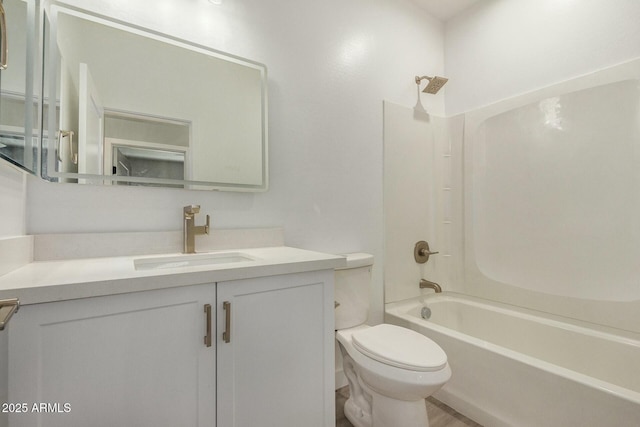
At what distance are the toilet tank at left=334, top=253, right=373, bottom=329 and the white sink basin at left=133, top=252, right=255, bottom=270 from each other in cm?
57

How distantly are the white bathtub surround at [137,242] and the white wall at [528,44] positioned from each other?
1.90 meters

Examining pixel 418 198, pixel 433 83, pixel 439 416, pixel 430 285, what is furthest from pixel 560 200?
pixel 439 416

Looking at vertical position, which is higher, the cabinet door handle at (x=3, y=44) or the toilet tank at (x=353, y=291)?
the cabinet door handle at (x=3, y=44)

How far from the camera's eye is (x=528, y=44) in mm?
2031

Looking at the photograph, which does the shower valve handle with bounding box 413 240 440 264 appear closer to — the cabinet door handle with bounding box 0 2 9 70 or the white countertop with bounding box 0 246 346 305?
the white countertop with bounding box 0 246 346 305

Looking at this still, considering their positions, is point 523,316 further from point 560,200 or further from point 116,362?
point 116,362

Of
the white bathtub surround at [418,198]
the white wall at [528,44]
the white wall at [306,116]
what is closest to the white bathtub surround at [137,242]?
the white wall at [306,116]

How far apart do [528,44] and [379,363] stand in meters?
2.22

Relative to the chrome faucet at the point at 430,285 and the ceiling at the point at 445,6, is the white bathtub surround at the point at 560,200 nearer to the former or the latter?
the chrome faucet at the point at 430,285

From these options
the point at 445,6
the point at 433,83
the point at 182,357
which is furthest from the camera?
the point at 445,6

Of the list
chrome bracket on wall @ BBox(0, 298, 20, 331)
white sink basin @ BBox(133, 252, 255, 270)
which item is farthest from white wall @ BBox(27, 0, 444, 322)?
chrome bracket on wall @ BBox(0, 298, 20, 331)

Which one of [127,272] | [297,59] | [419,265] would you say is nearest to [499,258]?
[419,265]

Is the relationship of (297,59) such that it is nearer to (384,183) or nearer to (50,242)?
(384,183)

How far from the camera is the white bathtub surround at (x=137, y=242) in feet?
3.79
